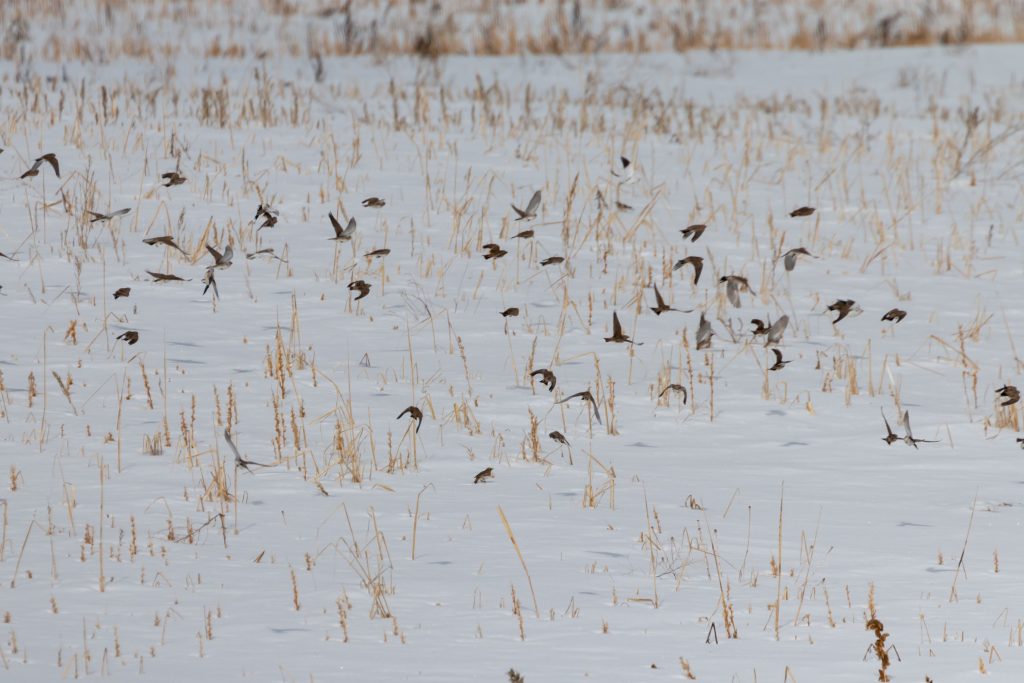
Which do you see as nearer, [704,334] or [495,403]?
[495,403]

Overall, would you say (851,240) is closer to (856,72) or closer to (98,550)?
(98,550)

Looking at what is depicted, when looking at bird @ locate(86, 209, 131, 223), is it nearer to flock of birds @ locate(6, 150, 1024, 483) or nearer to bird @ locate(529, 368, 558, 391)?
flock of birds @ locate(6, 150, 1024, 483)

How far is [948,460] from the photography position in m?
5.17

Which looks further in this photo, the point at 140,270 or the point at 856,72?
the point at 856,72

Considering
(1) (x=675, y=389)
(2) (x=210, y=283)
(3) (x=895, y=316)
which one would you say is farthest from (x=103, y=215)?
(3) (x=895, y=316)

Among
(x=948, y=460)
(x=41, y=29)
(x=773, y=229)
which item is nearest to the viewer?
(x=948, y=460)

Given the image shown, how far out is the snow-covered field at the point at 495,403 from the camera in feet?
11.0

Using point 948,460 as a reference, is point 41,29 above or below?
above

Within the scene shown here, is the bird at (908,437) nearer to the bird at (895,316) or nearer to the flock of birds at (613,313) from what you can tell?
the flock of birds at (613,313)

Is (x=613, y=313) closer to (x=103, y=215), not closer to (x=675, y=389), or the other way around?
(x=675, y=389)

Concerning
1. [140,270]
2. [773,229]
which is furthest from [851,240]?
[140,270]

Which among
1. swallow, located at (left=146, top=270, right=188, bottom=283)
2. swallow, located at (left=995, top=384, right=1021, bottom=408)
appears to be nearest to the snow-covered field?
swallow, located at (left=146, top=270, right=188, bottom=283)

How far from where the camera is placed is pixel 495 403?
227 inches

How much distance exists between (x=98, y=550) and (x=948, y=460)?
319cm
